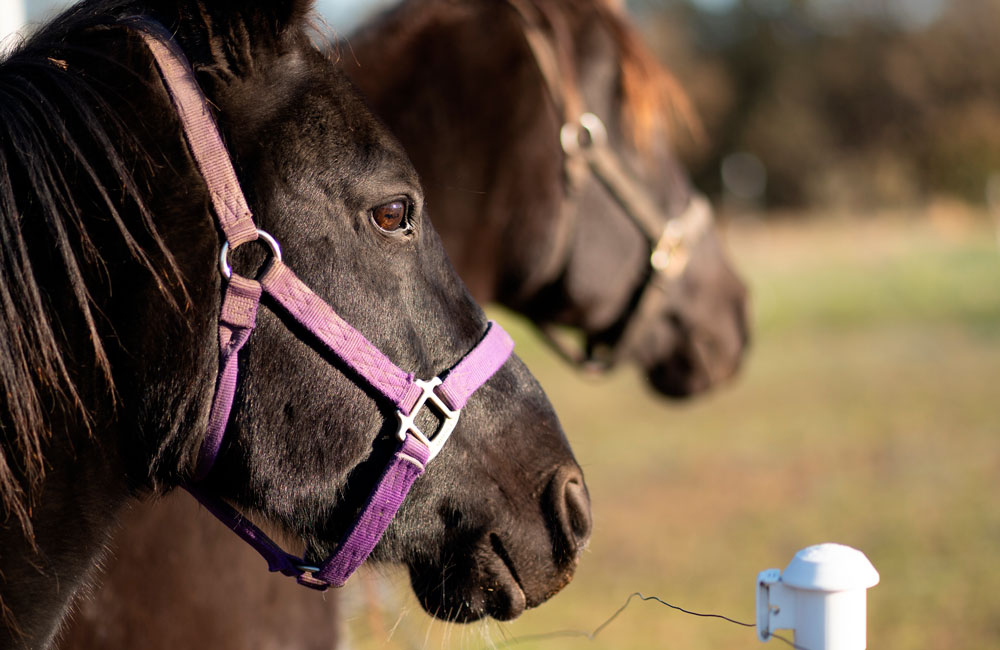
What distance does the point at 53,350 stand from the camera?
1347 mm

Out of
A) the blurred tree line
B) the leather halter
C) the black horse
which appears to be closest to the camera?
the black horse

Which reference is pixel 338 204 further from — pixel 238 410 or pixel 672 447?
Answer: pixel 672 447

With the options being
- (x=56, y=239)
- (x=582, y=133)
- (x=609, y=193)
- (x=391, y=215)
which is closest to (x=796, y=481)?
(x=609, y=193)

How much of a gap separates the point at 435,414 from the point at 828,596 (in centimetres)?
67

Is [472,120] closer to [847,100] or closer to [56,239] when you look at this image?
[56,239]

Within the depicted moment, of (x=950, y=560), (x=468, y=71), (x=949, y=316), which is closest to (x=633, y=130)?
(x=468, y=71)

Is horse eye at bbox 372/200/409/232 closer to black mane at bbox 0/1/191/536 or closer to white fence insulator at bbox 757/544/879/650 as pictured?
black mane at bbox 0/1/191/536

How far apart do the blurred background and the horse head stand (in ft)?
2.39

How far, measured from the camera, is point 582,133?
307 cm

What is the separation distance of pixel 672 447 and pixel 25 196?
6.80 meters

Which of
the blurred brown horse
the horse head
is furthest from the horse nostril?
the horse head

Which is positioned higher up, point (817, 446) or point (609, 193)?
point (609, 193)

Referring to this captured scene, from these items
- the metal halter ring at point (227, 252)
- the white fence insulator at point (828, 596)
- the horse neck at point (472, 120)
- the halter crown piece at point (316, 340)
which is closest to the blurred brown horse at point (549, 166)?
the horse neck at point (472, 120)

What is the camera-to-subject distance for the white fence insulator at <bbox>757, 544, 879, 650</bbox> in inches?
50.1
